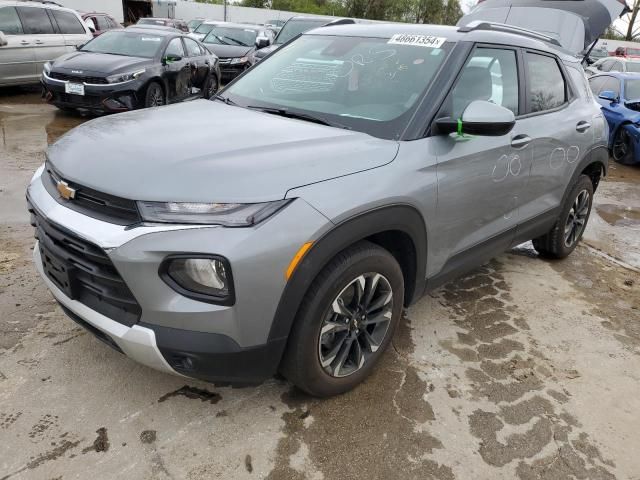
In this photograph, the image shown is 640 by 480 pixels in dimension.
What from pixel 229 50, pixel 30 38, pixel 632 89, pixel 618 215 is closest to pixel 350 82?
pixel 618 215

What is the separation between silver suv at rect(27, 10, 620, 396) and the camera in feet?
6.48

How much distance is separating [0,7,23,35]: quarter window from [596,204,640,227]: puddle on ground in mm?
10444

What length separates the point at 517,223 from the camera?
11.6 feet

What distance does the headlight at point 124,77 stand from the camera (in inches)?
315

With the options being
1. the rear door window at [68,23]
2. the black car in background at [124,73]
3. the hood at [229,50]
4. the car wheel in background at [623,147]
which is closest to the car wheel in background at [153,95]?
the black car in background at [124,73]

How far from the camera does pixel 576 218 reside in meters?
4.54

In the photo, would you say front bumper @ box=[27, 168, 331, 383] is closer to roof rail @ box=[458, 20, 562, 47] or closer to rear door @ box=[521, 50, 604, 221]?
roof rail @ box=[458, 20, 562, 47]

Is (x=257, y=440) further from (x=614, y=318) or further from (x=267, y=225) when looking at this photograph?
(x=614, y=318)

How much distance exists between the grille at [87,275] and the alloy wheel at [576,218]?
3.68 meters

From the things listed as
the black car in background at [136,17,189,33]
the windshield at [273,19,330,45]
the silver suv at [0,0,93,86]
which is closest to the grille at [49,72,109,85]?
the silver suv at [0,0,93,86]

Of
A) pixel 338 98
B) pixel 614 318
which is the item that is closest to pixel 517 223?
pixel 614 318

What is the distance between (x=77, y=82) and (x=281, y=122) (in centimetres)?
662

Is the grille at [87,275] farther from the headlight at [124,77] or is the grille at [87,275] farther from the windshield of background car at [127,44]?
the windshield of background car at [127,44]

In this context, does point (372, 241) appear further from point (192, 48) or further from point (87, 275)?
point (192, 48)
